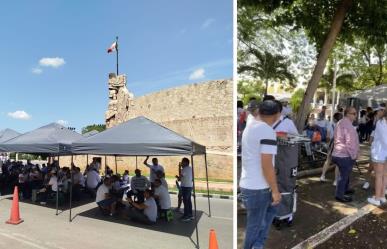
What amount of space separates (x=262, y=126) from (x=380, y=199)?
3.65 m

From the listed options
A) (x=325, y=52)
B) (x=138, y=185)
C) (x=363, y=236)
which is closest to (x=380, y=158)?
(x=363, y=236)

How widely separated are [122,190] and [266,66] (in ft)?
46.3

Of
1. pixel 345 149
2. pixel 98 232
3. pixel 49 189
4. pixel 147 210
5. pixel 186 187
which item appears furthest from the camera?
pixel 49 189

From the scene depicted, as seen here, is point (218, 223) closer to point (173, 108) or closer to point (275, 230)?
point (275, 230)

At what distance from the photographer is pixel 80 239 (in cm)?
691

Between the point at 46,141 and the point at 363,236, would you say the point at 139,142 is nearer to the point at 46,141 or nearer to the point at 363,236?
the point at 46,141

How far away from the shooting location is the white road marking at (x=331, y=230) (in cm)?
480

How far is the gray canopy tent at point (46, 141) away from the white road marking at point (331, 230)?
657 centimetres

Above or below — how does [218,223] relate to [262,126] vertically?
below

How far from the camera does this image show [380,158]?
6266 mm

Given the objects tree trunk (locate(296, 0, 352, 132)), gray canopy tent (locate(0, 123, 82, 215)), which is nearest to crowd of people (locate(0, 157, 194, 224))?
gray canopy tent (locate(0, 123, 82, 215))

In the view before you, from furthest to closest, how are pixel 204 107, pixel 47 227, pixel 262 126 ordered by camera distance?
1. pixel 204 107
2. pixel 47 227
3. pixel 262 126

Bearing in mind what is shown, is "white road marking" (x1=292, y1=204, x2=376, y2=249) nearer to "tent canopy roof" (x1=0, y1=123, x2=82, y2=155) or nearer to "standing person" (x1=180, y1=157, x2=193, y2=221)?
"standing person" (x1=180, y1=157, x2=193, y2=221)

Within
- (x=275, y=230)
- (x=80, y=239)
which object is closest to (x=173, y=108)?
(x=80, y=239)
